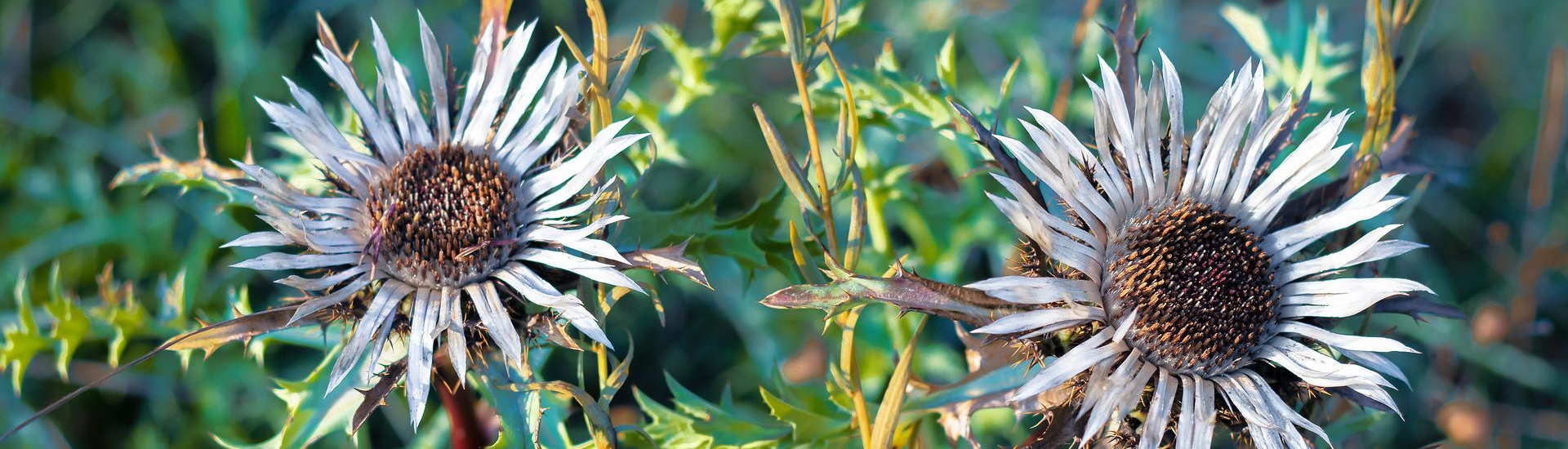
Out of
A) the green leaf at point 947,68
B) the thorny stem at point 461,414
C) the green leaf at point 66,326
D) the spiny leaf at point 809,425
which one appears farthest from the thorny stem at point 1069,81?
the green leaf at point 66,326

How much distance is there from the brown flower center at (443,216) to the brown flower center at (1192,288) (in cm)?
95

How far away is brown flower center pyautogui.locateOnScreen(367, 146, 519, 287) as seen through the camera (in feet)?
4.99

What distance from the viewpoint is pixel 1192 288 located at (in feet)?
5.11

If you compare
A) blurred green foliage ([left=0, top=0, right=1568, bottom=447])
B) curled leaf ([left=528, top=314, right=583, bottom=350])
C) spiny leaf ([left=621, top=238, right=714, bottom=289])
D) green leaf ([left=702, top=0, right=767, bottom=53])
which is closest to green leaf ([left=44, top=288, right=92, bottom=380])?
blurred green foliage ([left=0, top=0, right=1568, bottom=447])

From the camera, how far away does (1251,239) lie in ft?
5.35

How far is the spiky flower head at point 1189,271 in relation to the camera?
4.58 feet

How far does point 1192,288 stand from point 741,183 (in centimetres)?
148

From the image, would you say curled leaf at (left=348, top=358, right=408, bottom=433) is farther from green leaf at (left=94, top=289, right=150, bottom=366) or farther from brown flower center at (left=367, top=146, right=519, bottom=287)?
green leaf at (left=94, top=289, right=150, bottom=366)

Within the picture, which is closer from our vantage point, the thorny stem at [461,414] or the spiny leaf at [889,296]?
the spiny leaf at [889,296]

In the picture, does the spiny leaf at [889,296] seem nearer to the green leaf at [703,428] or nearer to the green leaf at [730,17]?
the green leaf at [703,428]

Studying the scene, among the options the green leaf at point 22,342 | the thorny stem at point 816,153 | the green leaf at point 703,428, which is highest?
the thorny stem at point 816,153

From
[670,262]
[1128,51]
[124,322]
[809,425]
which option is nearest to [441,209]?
[670,262]

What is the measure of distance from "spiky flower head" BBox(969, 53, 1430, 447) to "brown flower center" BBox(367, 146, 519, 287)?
771mm

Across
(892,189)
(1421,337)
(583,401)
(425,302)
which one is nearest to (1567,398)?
(1421,337)
